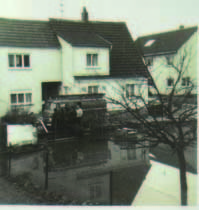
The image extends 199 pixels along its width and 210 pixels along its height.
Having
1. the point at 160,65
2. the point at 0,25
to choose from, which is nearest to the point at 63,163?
the point at 160,65

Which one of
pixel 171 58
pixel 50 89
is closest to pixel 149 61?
pixel 171 58

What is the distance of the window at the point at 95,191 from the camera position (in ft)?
9.77

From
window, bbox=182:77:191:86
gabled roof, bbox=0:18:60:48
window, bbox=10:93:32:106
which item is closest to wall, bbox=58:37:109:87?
gabled roof, bbox=0:18:60:48

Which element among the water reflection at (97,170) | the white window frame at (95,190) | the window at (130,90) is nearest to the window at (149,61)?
the window at (130,90)

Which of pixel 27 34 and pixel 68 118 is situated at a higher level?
pixel 27 34

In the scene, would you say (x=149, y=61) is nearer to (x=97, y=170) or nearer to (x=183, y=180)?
(x=183, y=180)

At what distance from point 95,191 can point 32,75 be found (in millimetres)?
2110

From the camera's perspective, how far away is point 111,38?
429cm

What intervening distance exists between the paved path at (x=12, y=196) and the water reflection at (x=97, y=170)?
321 millimetres

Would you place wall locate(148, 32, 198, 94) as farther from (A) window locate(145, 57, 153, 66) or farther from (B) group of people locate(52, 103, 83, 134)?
(B) group of people locate(52, 103, 83, 134)

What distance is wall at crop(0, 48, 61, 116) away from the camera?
Result: 4.10 metres

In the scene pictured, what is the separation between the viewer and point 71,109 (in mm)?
4805

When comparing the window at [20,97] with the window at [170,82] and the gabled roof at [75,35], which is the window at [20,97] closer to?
the gabled roof at [75,35]

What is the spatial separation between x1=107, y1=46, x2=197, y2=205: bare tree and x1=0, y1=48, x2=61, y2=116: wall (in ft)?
5.99
